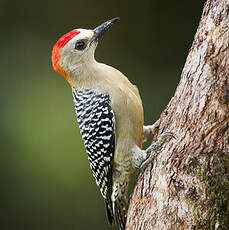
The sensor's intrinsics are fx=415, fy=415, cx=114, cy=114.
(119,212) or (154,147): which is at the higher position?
(154,147)

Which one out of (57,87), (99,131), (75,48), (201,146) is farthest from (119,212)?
(57,87)

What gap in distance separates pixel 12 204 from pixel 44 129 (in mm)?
1024

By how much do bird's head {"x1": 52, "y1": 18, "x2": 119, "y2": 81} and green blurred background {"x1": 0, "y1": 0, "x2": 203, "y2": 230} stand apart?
1924 millimetres

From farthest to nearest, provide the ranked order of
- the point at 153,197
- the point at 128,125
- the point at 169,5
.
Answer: the point at 169,5 → the point at 128,125 → the point at 153,197

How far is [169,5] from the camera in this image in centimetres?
481

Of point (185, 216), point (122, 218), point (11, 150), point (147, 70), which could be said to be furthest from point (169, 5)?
point (185, 216)

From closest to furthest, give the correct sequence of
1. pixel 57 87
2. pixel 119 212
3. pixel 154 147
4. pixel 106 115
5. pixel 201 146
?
pixel 201 146
pixel 154 147
pixel 106 115
pixel 119 212
pixel 57 87

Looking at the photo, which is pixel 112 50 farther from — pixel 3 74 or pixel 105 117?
pixel 105 117

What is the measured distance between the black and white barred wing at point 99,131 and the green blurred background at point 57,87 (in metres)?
1.89

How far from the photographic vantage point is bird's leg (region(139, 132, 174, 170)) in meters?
2.28

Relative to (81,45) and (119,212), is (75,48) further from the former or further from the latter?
(119,212)

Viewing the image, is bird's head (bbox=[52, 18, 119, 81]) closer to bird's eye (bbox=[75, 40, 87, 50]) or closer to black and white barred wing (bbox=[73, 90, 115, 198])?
bird's eye (bbox=[75, 40, 87, 50])

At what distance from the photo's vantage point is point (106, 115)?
2.69 meters

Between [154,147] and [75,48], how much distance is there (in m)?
0.92
